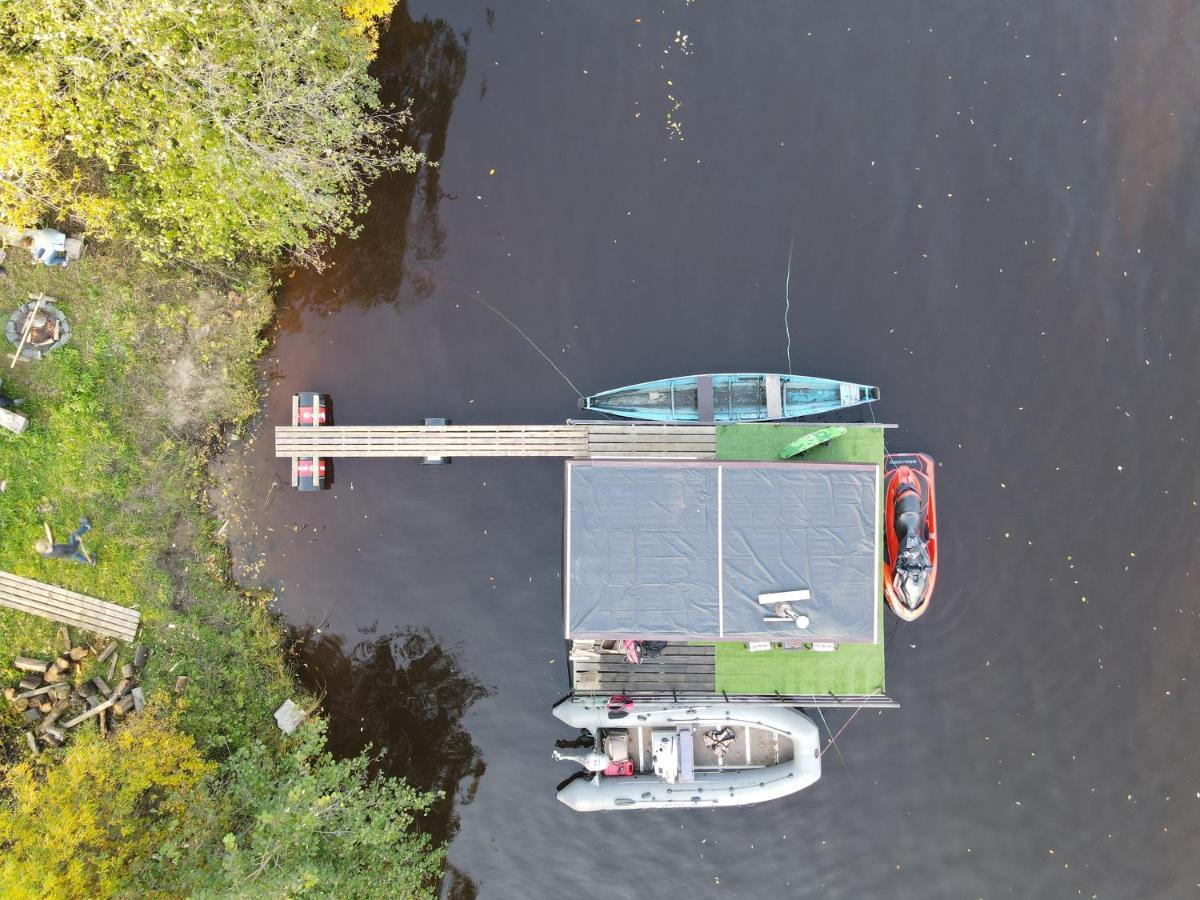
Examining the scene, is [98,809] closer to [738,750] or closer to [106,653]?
[106,653]

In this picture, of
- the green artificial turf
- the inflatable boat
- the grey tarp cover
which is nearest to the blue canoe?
the green artificial turf

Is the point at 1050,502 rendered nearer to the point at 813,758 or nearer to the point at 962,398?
the point at 962,398

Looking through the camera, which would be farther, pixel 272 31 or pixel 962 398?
pixel 962 398

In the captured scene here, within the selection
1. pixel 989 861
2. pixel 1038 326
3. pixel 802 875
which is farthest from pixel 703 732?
pixel 1038 326

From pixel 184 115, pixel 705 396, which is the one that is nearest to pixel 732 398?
pixel 705 396

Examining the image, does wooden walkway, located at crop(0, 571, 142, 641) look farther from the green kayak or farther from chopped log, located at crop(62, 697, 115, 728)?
the green kayak

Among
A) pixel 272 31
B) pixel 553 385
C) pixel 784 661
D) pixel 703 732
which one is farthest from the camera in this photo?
pixel 553 385
